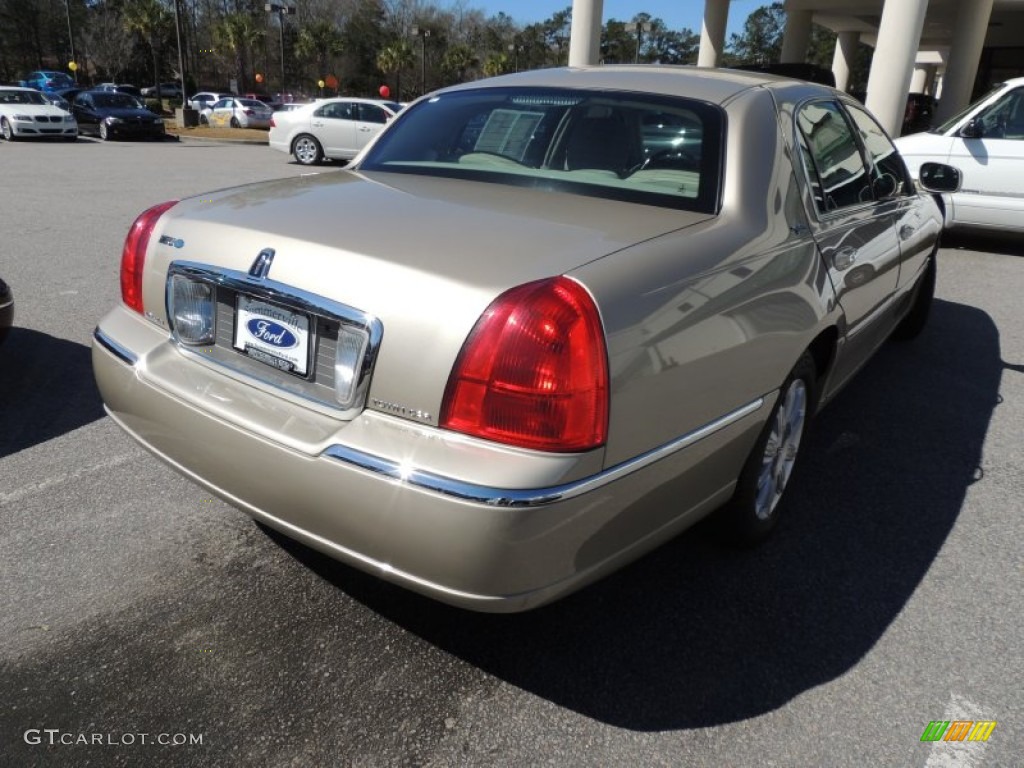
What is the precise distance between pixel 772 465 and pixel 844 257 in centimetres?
87

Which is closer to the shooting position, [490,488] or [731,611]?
[490,488]

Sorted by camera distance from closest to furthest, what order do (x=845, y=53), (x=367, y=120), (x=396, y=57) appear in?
(x=367, y=120), (x=845, y=53), (x=396, y=57)

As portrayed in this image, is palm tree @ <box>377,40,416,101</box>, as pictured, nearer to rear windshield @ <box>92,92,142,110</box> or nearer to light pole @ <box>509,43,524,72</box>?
light pole @ <box>509,43,524,72</box>

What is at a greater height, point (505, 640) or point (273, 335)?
point (273, 335)

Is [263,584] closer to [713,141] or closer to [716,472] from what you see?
[716,472]

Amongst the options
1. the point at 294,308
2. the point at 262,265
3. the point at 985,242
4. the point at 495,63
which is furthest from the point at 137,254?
the point at 495,63

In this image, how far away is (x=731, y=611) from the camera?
2.59 metres

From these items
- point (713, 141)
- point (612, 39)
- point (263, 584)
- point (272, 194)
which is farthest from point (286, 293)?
point (612, 39)

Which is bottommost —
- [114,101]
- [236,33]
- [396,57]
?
[114,101]

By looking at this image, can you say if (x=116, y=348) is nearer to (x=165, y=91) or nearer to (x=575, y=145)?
(x=575, y=145)

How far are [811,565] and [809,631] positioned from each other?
1.37 feet

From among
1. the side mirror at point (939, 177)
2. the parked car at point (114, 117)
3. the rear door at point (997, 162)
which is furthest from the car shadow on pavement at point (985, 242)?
the parked car at point (114, 117)

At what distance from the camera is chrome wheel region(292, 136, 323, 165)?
719 inches

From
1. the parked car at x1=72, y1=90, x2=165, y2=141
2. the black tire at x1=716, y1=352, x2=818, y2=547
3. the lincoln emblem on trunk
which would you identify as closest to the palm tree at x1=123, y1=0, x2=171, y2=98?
the parked car at x1=72, y1=90, x2=165, y2=141
